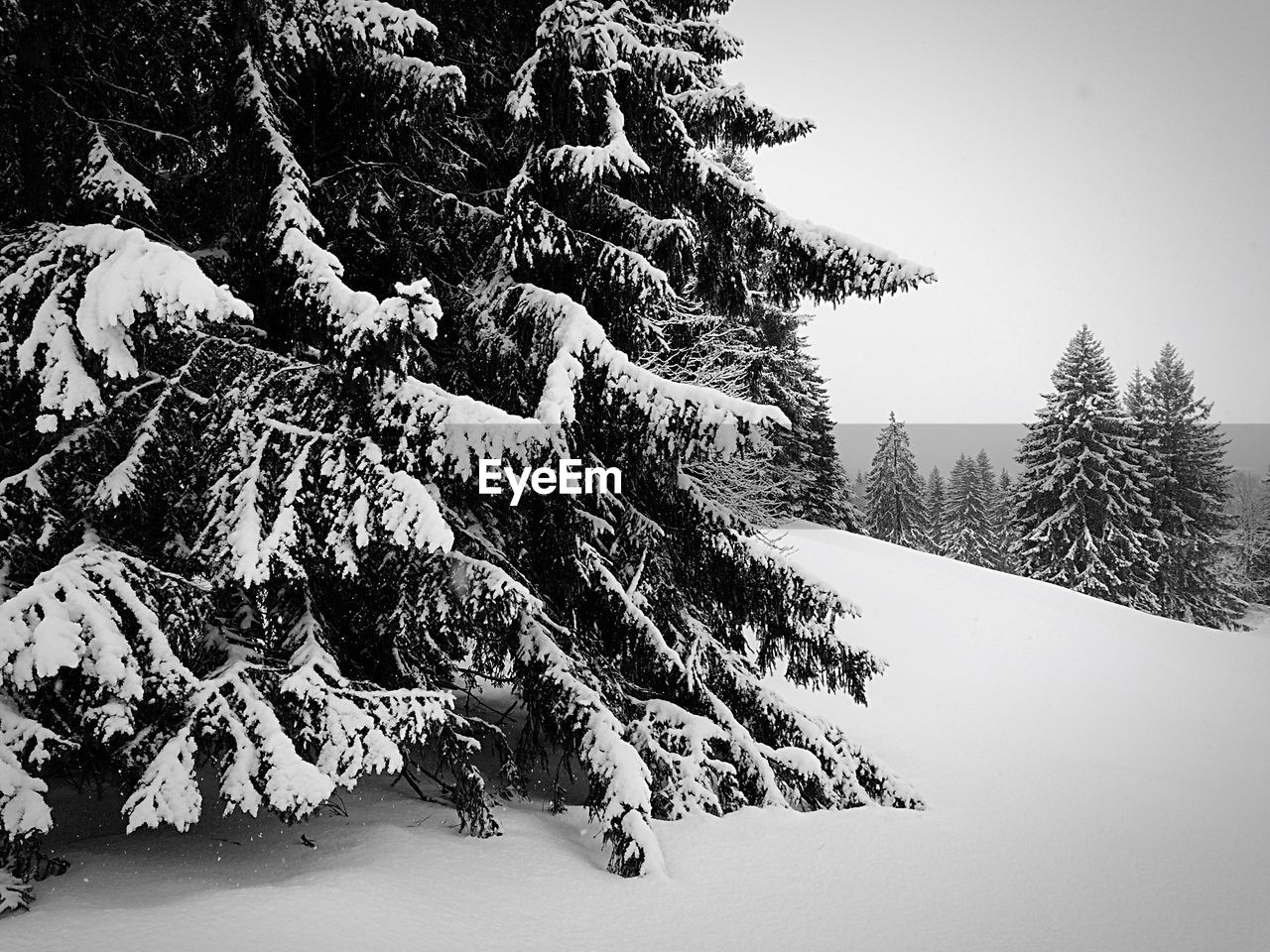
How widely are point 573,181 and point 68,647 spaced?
141 inches

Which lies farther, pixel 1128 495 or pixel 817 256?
pixel 1128 495

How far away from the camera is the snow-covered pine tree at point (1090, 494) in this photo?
25.9 metres

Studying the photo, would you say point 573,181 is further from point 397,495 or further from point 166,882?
point 166,882

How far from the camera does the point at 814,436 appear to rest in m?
25.8

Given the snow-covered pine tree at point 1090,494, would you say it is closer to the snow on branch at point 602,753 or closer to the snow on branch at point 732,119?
the snow on branch at point 732,119

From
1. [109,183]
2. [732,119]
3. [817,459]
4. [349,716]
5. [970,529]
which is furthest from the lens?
[970,529]

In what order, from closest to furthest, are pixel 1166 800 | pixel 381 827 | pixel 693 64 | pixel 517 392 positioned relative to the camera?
pixel 381 827 → pixel 517 392 → pixel 693 64 → pixel 1166 800

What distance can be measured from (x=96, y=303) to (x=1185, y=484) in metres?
37.6

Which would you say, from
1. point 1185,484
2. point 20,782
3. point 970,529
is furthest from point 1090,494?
point 20,782

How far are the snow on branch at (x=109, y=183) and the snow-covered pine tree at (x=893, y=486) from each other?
4327cm

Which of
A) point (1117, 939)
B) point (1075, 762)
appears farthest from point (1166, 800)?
point (1117, 939)

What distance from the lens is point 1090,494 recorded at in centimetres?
2644

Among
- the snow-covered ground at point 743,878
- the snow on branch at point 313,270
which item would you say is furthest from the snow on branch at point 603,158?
the snow-covered ground at point 743,878

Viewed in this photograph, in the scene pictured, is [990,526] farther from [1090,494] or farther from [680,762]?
[680,762]
